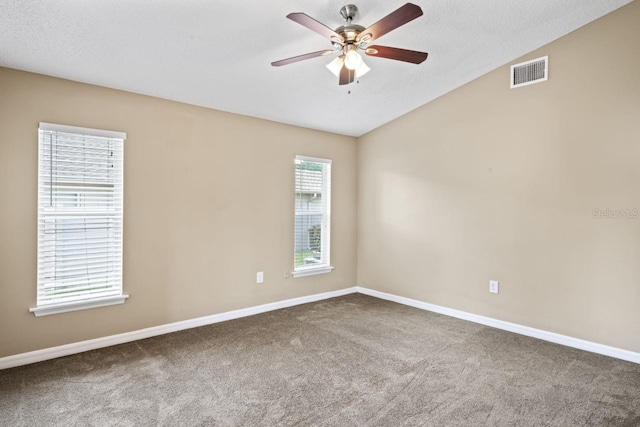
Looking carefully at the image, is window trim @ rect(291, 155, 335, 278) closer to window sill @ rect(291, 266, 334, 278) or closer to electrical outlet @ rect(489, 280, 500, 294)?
window sill @ rect(291, 266, 334, 278)

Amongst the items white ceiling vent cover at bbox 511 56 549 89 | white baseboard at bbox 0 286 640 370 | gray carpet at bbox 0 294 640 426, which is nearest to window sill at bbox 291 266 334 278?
white baseboard at bbox 0 286 640 370

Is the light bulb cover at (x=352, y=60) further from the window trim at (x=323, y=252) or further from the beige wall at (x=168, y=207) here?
the window trim at (x=323, y=252)

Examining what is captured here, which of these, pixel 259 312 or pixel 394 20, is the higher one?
pixel 394 20

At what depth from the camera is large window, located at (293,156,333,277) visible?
15.8ft

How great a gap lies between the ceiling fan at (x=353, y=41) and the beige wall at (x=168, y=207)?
1736mm

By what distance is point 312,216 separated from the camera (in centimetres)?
501

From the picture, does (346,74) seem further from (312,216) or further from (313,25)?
(312,216)

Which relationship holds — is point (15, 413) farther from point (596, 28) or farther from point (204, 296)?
point (596, 28)

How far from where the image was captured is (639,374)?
111 inches

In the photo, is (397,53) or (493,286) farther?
(493,286)

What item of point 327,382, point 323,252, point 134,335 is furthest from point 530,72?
point 134,335

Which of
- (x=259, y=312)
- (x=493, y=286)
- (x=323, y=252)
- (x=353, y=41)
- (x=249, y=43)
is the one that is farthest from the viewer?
(x=323, y=252)

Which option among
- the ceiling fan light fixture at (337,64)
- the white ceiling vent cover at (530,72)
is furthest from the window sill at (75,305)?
the white ceiling vent cover at (530,72)

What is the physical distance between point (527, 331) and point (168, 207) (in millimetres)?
3890
